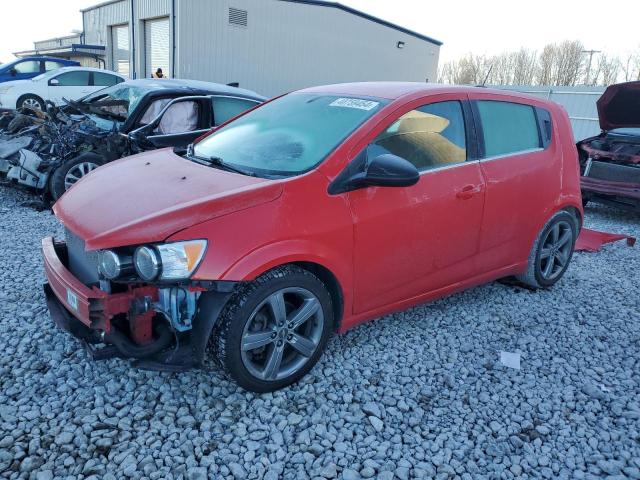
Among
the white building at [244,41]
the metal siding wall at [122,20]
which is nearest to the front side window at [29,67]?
the white building at [244,41]

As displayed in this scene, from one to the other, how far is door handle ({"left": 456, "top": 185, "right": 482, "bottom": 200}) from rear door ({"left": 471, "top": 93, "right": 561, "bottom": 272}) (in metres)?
0.12

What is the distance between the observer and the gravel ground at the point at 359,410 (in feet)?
7.89

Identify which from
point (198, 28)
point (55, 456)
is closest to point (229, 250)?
point (55, 456)

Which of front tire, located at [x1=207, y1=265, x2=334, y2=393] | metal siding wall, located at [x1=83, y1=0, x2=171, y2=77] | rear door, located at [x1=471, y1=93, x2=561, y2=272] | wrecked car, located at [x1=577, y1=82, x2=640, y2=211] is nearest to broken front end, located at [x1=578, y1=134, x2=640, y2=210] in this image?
wrecked car, located at [x1=577, y1=82, x2=640, y2=211]

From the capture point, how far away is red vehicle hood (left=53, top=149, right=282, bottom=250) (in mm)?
2459

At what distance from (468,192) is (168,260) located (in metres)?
2.08

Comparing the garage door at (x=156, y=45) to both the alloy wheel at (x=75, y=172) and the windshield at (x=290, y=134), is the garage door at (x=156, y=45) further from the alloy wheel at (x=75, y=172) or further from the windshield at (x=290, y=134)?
the windshield at (x=290, y=134)

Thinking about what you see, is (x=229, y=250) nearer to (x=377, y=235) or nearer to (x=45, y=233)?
(x=377, y=235)

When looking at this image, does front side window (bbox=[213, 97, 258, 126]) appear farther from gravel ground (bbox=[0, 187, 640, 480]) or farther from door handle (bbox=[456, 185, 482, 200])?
door handle (bbox=[456, 185, 482, 200])

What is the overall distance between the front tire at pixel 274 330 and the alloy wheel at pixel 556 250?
2.40 metres

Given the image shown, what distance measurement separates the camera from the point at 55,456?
7.68 feet

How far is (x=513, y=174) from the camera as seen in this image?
3846 mm

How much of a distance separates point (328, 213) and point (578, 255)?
416 centimetres

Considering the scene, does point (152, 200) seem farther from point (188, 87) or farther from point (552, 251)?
point (188, 87)
